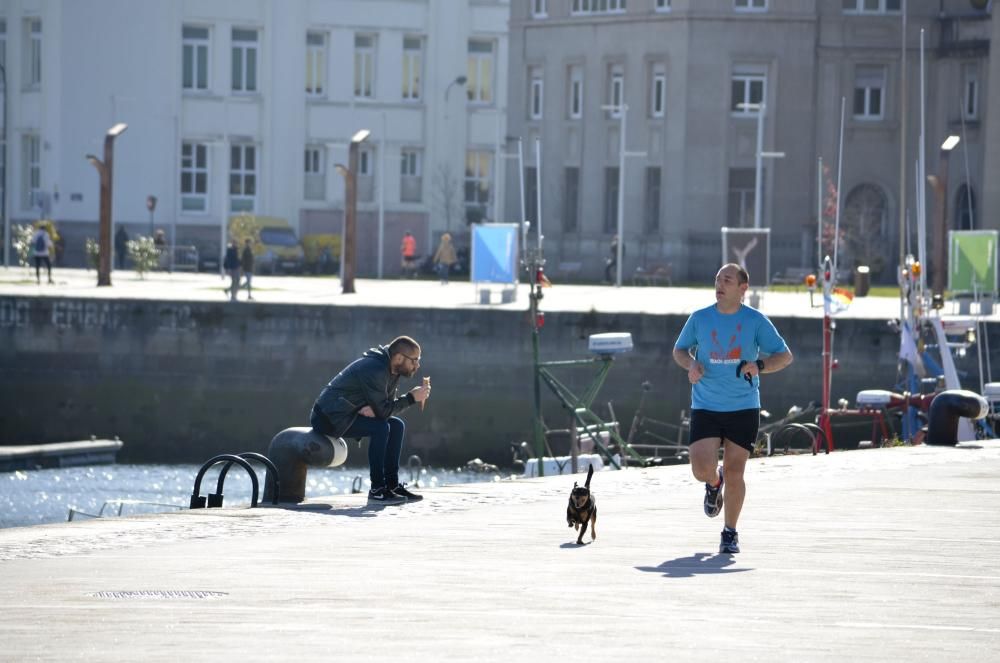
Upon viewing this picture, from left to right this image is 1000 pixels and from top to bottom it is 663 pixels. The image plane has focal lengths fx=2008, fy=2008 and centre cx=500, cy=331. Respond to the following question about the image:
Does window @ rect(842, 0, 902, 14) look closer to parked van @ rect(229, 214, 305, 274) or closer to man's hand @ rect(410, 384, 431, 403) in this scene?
parked van @ rect(229, 214, 305, 274)

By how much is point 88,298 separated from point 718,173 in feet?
90.9

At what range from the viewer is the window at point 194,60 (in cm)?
7225

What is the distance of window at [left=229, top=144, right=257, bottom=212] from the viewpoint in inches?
2835

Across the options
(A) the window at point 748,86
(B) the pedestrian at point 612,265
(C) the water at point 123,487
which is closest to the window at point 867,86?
(A) the window at point 748,86

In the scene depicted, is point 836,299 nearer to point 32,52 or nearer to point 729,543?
point 729,543

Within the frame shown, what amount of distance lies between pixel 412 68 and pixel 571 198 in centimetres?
993

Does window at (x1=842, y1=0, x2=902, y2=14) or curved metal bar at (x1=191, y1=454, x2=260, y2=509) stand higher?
window at (x1=842, y1=0, x2=902, y2=14)

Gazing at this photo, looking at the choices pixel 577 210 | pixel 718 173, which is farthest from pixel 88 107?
pixel 718 173

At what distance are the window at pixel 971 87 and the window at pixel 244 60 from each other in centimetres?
2541

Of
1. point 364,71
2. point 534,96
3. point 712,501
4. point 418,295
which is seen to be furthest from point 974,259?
point 364,71

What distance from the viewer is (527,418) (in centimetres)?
3956

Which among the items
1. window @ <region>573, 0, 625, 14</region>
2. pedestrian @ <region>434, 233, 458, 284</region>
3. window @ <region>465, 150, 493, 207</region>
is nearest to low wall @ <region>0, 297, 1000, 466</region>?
pedestrian @ <region>434, 233, 458, 284</region>

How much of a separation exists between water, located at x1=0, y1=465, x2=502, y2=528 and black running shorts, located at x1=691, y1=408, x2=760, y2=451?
1698 centimetres

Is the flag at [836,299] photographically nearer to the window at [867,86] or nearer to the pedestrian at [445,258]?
the pedestrian at [445,258]
